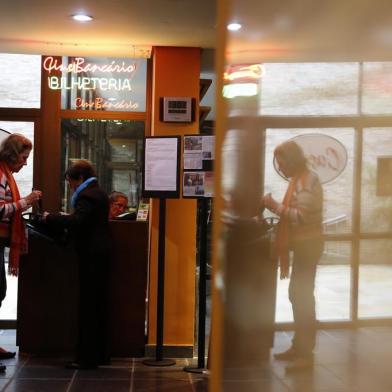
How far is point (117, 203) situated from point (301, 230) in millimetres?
4040

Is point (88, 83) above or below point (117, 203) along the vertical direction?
above

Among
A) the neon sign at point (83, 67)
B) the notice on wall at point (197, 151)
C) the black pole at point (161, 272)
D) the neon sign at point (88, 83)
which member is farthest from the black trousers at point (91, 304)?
the neon sign at point (83, 67)

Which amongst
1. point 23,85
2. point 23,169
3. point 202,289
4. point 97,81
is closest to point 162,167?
point 202,289

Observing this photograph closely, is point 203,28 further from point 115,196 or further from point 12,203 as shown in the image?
point 12,203

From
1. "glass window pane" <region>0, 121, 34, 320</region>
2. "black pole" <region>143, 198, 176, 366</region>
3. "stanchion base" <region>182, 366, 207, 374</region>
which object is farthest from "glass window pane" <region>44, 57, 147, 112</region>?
"stanchion base" <region>182, 366, 207, 374</region>

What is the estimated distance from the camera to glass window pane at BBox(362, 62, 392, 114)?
1.45m

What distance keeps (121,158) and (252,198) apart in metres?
4.35

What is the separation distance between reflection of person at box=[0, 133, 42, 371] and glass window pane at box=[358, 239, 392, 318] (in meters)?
3.25

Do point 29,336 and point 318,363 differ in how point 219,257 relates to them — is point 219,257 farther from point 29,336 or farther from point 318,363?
point 29,336

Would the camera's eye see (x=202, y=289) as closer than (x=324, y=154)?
No

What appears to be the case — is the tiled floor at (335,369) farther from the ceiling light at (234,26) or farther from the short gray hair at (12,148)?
the short gray hair at (12,148)

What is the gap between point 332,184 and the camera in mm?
1443

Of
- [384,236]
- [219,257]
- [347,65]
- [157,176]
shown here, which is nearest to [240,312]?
[219,257]

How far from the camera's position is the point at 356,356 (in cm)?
147
